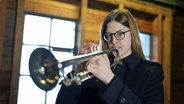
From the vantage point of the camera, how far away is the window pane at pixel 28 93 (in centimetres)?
181

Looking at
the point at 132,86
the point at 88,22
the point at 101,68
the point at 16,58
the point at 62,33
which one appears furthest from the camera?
the point at 88,22

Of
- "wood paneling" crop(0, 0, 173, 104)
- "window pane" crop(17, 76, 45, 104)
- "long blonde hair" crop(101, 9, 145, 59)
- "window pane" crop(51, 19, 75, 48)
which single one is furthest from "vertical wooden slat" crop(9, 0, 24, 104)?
"long blonde hair" crop(101, 9, 145, 59)

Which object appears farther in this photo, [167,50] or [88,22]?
[167,50]

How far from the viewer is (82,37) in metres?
1.98

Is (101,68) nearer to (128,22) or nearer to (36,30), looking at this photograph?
(128,22)

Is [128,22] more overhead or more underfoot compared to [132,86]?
more overhead

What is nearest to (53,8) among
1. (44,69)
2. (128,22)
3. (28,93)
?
(28,93)

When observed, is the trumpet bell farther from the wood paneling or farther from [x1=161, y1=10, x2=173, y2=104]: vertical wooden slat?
[x1=161, y1=10, x2=173, y2=104]: vertical wooden slat

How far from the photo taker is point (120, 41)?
1128mm

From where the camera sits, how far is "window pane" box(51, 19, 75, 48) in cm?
197

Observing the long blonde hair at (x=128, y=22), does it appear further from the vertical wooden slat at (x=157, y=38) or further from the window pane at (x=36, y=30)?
the vertical wooden slat at (x=157, y=38)

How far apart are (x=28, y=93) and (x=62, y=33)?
54 centimetres

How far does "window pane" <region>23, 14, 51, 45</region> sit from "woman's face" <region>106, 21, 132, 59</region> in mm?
885

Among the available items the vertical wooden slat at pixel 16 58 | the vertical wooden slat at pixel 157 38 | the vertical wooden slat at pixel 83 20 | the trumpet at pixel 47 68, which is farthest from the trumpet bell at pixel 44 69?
the vertical wooden slat at pixel 157 38
